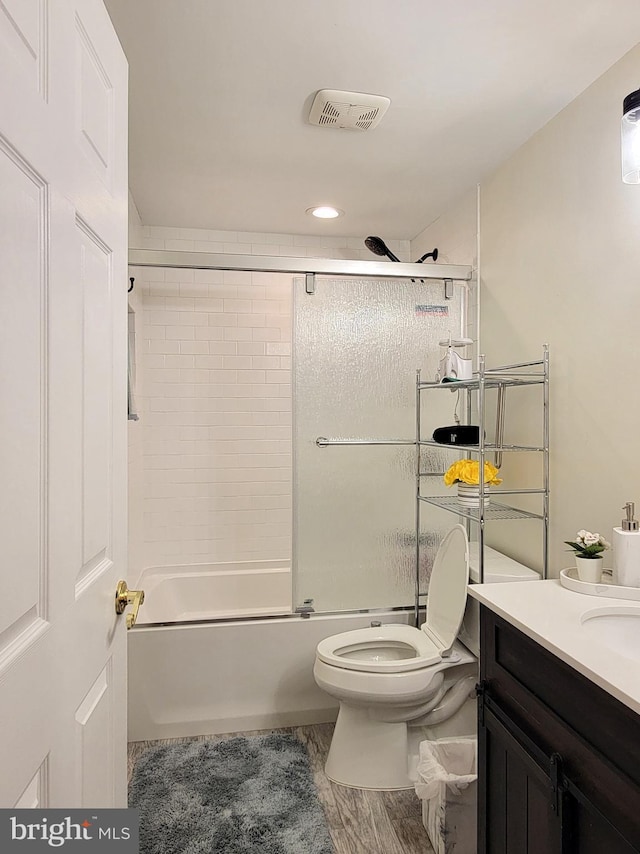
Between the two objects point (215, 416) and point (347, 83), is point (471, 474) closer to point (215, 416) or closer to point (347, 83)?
point (347, 83)

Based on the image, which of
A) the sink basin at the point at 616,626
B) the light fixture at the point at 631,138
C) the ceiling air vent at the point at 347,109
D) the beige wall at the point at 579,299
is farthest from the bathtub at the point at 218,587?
the light fixture at the point at 631,138

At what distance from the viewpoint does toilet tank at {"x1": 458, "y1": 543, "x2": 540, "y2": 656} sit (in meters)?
2.04

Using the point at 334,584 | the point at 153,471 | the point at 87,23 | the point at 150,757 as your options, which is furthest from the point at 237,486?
the point at 87,23

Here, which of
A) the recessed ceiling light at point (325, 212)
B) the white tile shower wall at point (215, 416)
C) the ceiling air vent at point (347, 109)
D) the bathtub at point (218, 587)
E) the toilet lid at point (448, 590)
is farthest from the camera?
the white tile shower wall at point (215, 416)

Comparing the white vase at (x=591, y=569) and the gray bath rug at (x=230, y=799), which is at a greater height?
the white vase at (x=591, y=569)

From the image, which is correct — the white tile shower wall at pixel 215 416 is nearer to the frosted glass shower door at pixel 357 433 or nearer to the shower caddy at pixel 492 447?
the frosted glass shower door at pixel 357 433

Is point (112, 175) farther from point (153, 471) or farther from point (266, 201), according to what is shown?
point (153, 471)

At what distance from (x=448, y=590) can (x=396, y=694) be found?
1.51 feet

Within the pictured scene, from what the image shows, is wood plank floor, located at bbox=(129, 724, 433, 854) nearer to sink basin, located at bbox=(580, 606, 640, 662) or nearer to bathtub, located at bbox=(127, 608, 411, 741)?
bathtub, located at bbox=(127, 608, 411, 741)

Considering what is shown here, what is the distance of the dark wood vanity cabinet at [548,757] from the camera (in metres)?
0.97

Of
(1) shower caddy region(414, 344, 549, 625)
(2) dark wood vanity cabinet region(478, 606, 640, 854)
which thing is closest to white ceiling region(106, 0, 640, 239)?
(1) shower caddy region(414, 344, 549, 625)

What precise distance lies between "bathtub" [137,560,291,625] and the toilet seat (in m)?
1.04

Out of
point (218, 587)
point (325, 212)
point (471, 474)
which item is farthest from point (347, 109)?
point (218, 587)

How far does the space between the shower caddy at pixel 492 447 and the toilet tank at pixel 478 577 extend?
0.06 m
